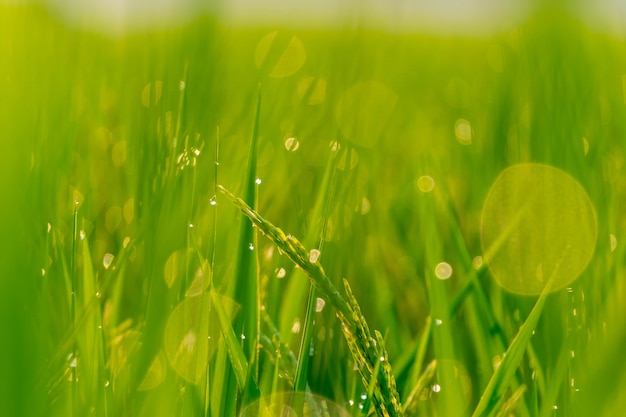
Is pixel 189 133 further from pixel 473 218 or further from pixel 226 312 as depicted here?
pixel 473 218

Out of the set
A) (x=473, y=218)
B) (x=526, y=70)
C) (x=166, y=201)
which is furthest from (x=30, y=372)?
(x=473, y=218)

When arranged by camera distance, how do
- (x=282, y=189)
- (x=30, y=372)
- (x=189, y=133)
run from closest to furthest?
(x=30, y=372), (x=189, y=133), (x=282, y=189)

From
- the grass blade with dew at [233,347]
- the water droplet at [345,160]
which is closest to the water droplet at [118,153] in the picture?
the water droplet at [345,160]

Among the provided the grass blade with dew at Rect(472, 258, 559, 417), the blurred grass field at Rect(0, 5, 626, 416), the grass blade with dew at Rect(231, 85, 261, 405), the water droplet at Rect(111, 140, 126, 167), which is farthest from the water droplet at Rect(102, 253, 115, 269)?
the water droplet at Rect(111, 140, 126, 167)

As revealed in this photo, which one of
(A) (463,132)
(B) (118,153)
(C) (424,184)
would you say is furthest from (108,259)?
(A) (463,132)

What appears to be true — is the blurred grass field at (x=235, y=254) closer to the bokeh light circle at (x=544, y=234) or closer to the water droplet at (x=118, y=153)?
the bokeh light circle at (x=544, y=234)
